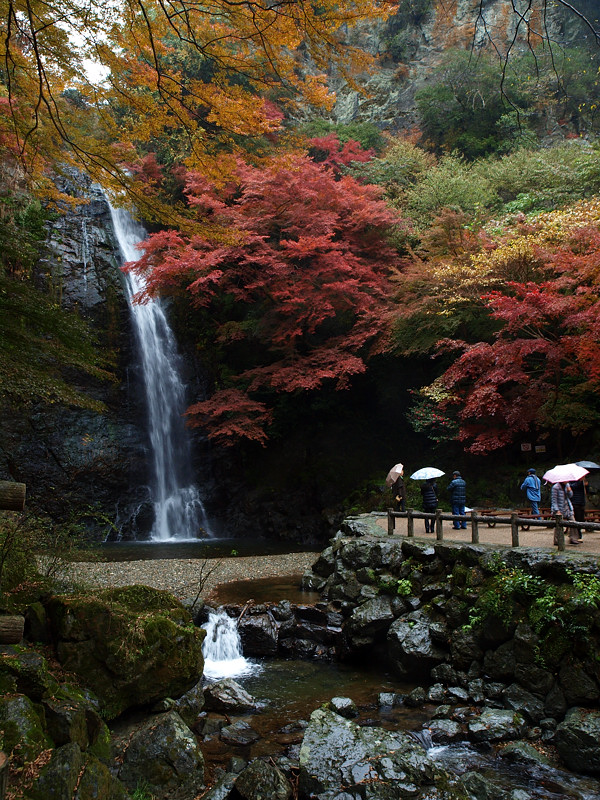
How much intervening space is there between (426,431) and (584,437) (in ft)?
14.8

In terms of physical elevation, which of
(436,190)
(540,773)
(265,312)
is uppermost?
(436,190)

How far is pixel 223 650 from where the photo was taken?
7.99 metres

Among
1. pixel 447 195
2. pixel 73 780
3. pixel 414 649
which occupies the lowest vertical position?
pixel 414 649

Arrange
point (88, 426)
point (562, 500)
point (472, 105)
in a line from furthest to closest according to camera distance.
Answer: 1. point (472, 105)
2. point (88, 426)
3. point (562, 500)

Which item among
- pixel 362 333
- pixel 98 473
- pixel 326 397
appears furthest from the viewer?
pixel 326 397

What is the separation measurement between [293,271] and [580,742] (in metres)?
13.0

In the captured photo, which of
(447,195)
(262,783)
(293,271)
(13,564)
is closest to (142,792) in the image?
(262,783)

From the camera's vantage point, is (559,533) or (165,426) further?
(165,426)

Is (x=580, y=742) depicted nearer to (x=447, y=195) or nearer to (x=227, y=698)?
(x=227, y=698)

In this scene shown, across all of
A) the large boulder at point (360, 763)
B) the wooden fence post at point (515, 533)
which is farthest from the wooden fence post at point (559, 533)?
the large boulder at point (360, 763)

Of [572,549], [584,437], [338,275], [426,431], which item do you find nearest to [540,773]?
[572,549]

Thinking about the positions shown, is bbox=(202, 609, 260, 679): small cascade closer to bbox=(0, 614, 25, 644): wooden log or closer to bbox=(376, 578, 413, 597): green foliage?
bbox=(376, 578, 413, 597): green foliage

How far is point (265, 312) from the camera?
690 inches

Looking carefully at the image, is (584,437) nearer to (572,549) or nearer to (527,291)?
(527,291)
